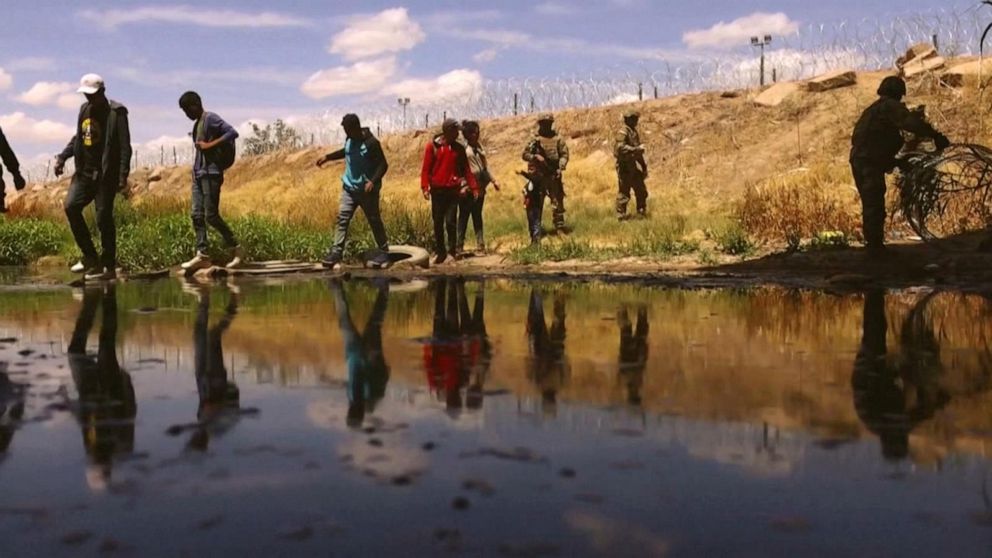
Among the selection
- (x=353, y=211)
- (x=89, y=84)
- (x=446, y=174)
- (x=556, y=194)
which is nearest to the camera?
(x=89, y=84)

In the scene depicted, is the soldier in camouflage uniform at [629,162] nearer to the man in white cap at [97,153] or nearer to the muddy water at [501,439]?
the man in white cap at [97,153]

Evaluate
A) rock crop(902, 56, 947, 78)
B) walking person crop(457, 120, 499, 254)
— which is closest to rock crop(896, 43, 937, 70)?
rock crop(902, 56, 947, 78)

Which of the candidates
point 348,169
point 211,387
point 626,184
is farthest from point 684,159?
point 211,387

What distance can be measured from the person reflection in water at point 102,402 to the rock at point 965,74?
999 inches

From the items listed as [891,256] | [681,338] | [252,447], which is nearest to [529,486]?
[252,447]

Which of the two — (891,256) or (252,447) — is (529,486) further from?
(891,256)

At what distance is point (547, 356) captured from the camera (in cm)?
478

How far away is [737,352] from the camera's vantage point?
15.9ft

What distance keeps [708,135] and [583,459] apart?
30014mm

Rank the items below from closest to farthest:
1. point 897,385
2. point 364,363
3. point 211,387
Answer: point 897,385, point 211,387, point 364,363

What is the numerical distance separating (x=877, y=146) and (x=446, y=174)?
17.4 ft

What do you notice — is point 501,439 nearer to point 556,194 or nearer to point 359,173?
point 359,173

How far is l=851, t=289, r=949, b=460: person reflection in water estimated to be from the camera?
3133 mm

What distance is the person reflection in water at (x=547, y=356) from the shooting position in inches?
150
